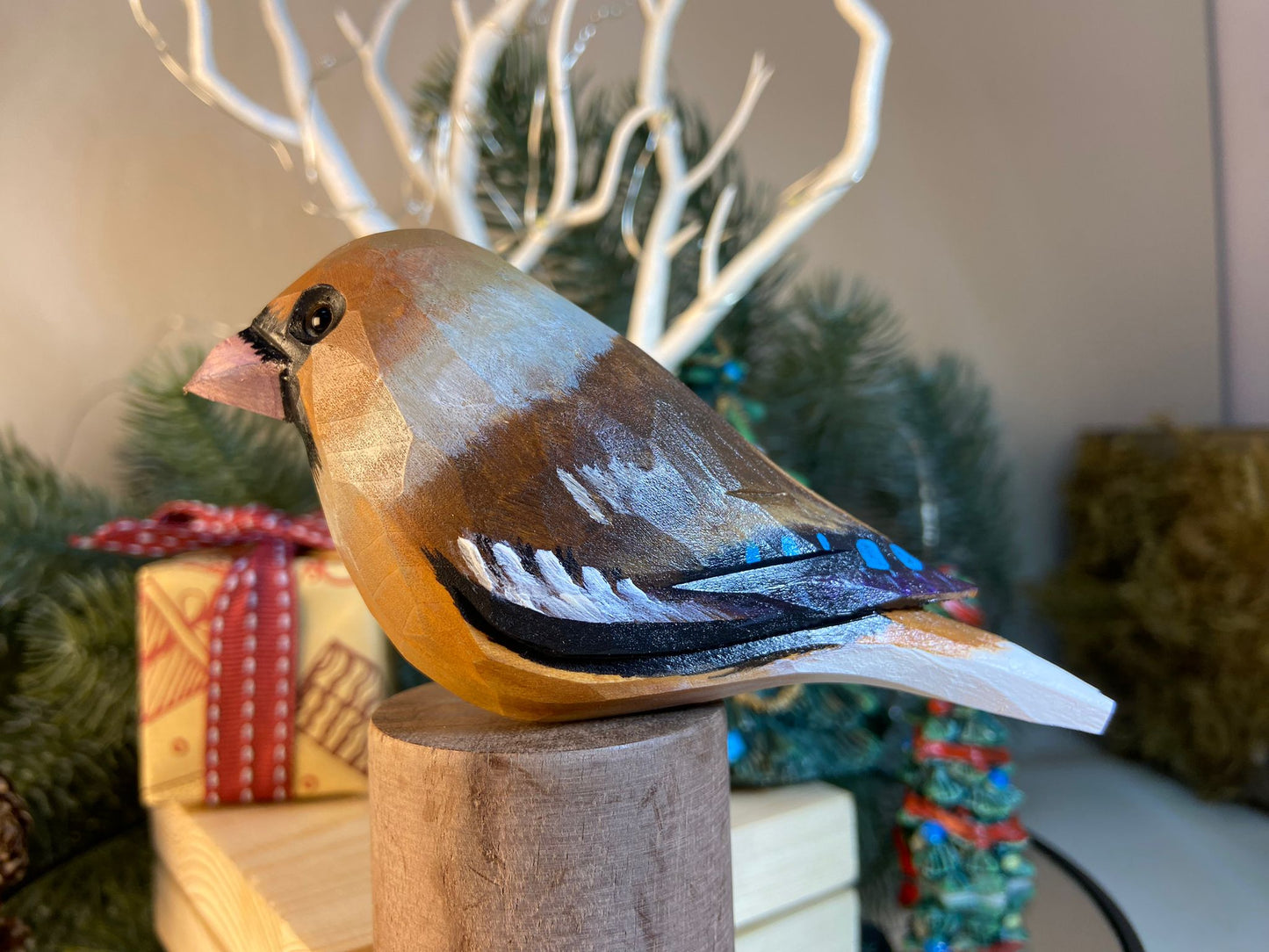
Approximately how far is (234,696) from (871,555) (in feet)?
1.48

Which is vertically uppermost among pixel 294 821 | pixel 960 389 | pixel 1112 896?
pixel 960 389

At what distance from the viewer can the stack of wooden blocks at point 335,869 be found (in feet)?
1.56

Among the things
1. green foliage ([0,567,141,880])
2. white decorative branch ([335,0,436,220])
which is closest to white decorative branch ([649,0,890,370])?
white decorative branch ([335,0,436,220])

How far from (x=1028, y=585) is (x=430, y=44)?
92 cm

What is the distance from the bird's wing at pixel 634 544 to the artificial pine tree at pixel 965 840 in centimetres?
29

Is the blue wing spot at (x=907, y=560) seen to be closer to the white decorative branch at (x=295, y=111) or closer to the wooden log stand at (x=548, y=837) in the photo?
the wooden log stand at (x=548, y=837)

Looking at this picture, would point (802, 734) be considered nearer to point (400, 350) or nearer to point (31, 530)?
point (400, 350)

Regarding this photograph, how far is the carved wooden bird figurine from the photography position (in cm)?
32

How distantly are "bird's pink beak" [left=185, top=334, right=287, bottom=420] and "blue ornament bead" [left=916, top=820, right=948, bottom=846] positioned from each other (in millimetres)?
482

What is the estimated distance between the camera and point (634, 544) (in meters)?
0.33

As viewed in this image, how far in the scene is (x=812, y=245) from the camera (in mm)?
1096

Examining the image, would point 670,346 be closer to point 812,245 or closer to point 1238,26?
point 812,245

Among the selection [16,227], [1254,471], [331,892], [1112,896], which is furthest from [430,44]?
[1112,896]

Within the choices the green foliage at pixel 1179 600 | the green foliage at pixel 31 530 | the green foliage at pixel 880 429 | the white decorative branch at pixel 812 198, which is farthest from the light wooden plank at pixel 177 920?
the green foliage at pixel 1179 600
